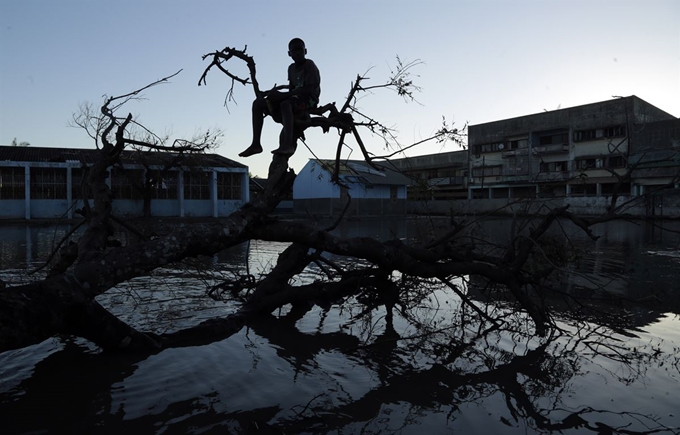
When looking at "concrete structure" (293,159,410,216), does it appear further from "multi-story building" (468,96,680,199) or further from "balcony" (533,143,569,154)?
"balcony" (533,143,569,154)

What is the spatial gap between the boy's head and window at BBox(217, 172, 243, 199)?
30.2 meters

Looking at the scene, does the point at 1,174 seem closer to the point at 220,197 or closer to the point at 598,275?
the point at 220,197

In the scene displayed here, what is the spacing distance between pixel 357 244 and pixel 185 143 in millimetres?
2259

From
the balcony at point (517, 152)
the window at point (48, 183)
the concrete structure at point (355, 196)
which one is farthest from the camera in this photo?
the balcony at point (517, 152)

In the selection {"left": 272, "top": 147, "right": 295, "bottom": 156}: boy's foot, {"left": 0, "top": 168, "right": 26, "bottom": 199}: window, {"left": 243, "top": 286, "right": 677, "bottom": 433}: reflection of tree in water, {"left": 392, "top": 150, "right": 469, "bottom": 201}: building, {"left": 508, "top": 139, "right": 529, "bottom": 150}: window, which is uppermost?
{"left": 508, "top": 139, "right": 529, "bottom": 150}: window

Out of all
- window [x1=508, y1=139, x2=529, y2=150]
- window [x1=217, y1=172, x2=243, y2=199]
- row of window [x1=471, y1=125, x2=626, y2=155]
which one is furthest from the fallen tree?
window [x1=508, y1=139, x2=529, y2=150]

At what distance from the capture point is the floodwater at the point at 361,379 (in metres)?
3.21

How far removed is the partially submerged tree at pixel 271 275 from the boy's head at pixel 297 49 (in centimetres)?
49

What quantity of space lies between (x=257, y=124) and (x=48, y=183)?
3188 cm

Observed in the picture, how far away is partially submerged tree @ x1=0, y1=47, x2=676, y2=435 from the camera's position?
3.51 meters

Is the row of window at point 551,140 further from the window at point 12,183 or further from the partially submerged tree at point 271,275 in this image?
the partially submerged tree at point 271,275

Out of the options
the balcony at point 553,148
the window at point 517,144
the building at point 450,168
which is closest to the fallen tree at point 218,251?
the balcony at point 553,148

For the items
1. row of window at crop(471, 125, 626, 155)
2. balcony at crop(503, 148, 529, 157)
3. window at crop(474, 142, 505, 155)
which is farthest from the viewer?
window at crop(474, 142, 505, 155)

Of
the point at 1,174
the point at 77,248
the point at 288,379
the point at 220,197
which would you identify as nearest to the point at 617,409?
the point at 288,379
